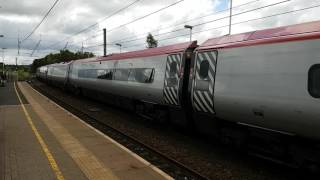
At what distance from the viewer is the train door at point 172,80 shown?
12.9m

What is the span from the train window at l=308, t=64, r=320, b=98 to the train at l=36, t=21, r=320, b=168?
0.06ft

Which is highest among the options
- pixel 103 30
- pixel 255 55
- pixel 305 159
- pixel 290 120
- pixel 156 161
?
pixel 103 30

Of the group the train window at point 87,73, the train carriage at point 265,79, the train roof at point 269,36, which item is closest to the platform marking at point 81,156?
the train carriage at point 265,79

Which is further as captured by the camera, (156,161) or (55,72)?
(55,72)

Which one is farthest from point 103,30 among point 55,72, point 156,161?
point 156,161

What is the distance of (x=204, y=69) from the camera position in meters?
11.4

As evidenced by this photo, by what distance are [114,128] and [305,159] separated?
346 inches

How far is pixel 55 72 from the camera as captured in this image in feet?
146

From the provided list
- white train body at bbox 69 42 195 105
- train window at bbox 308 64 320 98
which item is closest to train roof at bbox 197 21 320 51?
train window at bbox 308 64 320 98

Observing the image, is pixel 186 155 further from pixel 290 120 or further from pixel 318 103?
pixel 318 103

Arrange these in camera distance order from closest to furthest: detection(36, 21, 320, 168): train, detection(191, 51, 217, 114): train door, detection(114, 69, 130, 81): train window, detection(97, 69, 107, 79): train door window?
1. detection(36, 21, 320, 168): train
2. detection(191, 51, 217, 114): train door
3. detection(114, 69, 130, 81): train window
4. detection(97, 69, 107, 79): train door window

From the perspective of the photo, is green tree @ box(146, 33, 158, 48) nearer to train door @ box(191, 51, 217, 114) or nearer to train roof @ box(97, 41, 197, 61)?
train roof @ box(97, 41, 197, 61)

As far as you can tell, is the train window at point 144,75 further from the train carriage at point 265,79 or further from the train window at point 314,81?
the train window at point 314,81

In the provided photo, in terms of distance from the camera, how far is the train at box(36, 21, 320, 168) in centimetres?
797
